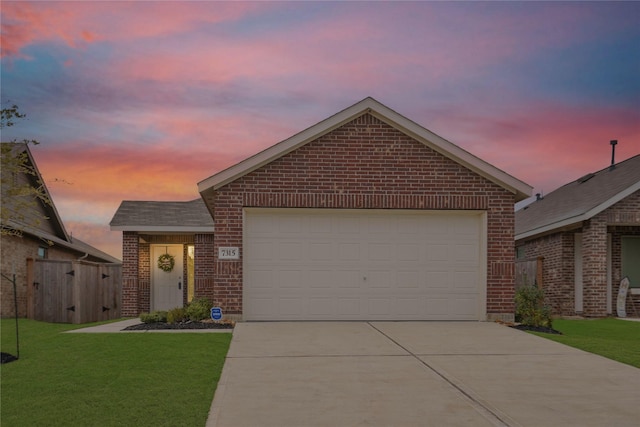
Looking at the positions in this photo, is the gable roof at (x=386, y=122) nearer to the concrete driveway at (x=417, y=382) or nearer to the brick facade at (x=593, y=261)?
the concrete driveway at (x=417, y=382)

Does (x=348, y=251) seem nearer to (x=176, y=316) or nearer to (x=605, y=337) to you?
(x=176, y=316)

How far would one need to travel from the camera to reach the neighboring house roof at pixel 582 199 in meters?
18.3

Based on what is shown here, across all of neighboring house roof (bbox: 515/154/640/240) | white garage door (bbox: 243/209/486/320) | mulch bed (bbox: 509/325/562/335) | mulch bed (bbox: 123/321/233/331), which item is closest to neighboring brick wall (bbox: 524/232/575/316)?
neighboring house roof (bbox: 515/154/640/240)

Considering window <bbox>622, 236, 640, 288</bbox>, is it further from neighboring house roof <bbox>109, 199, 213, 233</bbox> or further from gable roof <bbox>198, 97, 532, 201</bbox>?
neighboring house roof <bbox>109, 199, 213, 233</bbox>

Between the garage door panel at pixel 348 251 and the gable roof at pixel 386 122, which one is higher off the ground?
the gable roof at pixel 386 122

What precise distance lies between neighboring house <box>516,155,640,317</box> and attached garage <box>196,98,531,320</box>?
561 centimetres

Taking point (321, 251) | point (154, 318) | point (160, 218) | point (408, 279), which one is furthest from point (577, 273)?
point (160, 218)

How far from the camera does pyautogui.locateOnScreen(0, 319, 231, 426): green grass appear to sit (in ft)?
21.2

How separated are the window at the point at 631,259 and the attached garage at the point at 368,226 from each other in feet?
24.2

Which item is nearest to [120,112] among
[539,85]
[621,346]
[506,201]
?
[506,201]

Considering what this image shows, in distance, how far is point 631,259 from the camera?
767 inches

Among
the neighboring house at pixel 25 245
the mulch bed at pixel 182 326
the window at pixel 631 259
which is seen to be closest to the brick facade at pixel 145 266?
the neighboring house at pixel 25 245

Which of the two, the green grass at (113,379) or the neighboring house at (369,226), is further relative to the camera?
the neighboring house at (369,226)

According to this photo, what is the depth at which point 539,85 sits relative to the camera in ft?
56.3
